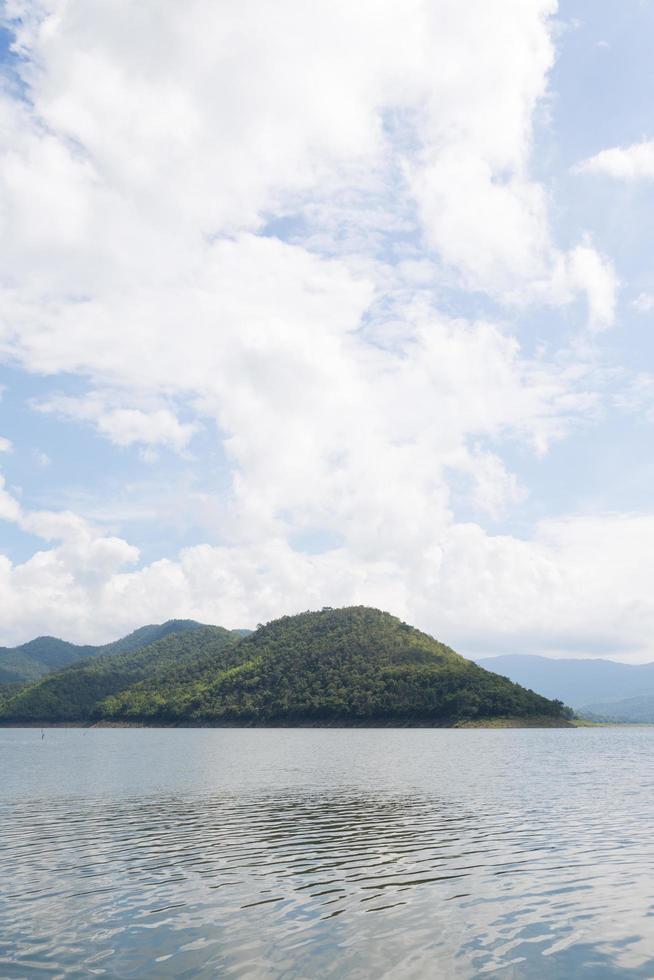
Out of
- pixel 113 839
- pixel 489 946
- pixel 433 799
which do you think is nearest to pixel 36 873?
pixel 113 839

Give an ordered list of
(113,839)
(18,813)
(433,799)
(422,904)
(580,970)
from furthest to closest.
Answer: (433,799) → (18,813) → (113,839) → (422,904) → (580,970)

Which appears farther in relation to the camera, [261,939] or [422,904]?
[422,904]

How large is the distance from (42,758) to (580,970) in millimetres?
133192

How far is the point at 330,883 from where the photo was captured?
112 feet

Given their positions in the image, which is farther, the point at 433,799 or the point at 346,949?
the point at 433,799

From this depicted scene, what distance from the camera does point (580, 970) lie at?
23000mm

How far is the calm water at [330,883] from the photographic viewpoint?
78.9ft

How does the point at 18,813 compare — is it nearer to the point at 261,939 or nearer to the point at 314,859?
the point at 314,859

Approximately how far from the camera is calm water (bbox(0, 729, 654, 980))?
24.0 metres

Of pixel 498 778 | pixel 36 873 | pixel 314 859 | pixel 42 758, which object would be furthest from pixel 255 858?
pixel 42 758

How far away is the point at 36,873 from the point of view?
3703 centimetres

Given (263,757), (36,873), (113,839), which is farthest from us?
(263,757)

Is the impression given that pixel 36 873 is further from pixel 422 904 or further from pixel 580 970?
pixel 580 970

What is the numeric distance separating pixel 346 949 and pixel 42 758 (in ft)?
422
